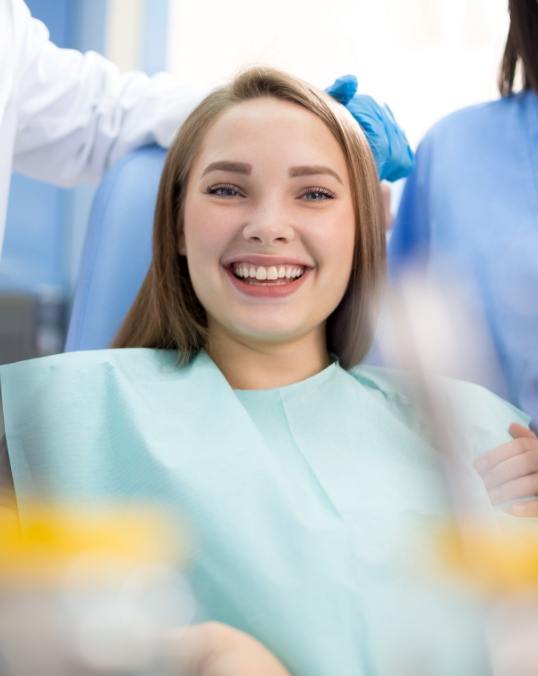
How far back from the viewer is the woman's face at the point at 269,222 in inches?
24.3

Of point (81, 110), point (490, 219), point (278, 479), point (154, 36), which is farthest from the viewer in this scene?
point (154, 36)

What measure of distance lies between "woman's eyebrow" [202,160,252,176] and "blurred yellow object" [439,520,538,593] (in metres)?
0.31

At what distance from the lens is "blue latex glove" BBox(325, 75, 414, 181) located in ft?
2.39

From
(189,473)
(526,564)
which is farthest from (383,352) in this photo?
(526,564)

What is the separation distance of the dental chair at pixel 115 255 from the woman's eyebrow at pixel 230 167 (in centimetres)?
26

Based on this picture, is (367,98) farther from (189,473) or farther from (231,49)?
(189,473)

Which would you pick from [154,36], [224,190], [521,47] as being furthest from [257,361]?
[154,36]

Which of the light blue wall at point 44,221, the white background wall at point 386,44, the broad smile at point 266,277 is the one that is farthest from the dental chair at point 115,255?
the broad smile at point 266,277

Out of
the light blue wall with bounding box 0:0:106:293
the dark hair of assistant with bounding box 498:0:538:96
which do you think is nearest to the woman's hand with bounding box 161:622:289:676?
the light blue wall with bounding box 0:0:106:293

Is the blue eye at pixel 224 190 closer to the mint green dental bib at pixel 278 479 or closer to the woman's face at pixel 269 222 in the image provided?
the woman's face at pixel 269 222

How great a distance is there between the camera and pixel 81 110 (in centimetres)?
93

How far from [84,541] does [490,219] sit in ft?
1.86

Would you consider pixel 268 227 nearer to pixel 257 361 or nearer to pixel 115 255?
pixel 257 361

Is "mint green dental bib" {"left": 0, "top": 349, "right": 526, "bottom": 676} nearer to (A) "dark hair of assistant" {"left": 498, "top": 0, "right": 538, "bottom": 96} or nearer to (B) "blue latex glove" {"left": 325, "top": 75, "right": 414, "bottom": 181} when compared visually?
(B) "blue latex glove" {"left": 325, "top": 75, "right": 414, "bottom": 181}
